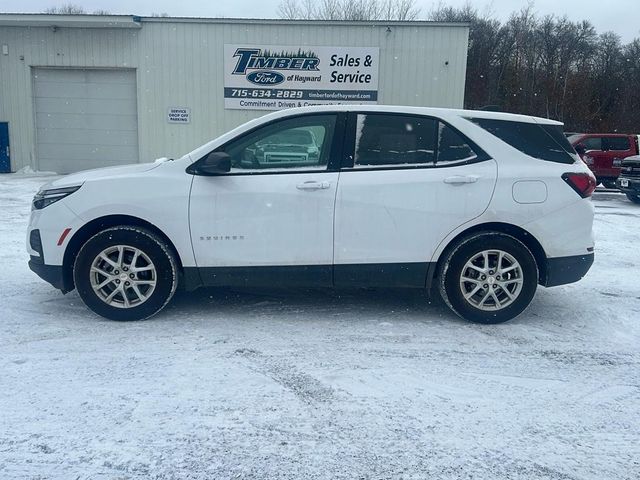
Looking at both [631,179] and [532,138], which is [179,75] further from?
[532,138]

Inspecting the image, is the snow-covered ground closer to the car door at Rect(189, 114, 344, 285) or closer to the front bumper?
the car door at Rect(189, 114, 344, 285)

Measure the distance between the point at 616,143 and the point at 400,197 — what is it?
15895 mm

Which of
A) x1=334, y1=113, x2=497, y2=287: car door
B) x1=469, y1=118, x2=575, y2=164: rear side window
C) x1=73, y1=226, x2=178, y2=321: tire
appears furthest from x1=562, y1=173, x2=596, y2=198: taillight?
x1=73, y1=226, x2=178, y2=321: tire

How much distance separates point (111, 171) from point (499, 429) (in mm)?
3576

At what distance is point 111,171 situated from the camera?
4.84 m

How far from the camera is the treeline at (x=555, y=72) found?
138 ft

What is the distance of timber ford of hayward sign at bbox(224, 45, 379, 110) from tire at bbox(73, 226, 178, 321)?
565 inches

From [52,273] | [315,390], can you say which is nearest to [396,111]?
[315,390]

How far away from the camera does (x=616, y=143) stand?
698 inches

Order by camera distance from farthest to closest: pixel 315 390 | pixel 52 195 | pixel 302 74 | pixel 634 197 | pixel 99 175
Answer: pixel 302 74
pixel 634 197
pixel 99 175
pixel 52 195
pixel 315 390

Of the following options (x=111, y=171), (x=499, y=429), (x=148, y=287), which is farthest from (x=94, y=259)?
(x=499, y=429)

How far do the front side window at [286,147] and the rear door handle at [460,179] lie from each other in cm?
97

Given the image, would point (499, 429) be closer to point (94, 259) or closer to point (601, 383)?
point (601, 383)

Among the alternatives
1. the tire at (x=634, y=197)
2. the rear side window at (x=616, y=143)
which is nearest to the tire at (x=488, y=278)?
the tire at (x=634, y=197)
